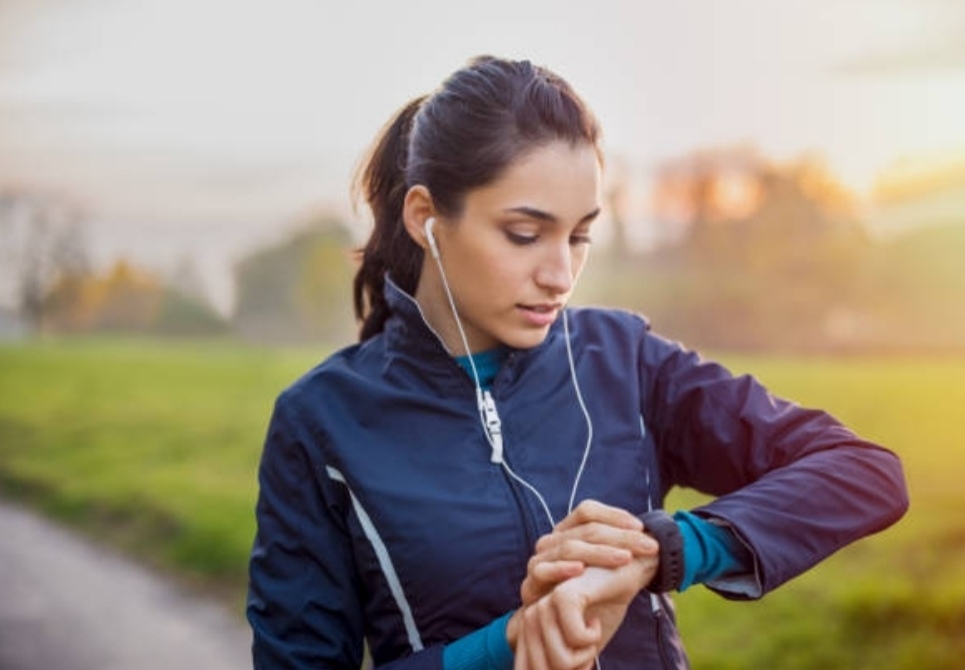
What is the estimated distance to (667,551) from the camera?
5.80 feet

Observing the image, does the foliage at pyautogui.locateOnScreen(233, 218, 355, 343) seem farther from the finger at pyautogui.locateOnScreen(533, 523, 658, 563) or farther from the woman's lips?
the finger at pyautogui.locateOnScreen(533, 523, 658, 563)

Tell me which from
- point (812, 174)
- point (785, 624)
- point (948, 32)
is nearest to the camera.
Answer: point (785, 624)

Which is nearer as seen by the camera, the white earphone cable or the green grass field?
the white earphone cable

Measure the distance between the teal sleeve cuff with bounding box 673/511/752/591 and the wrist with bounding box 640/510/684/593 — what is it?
0.05 feet

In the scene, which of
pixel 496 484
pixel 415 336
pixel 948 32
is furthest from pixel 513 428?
pixel 948 32

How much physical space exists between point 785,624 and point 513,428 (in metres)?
2.21

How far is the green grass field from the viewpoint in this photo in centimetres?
381

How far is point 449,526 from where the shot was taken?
1908mm

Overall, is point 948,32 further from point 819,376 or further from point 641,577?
point 641,577

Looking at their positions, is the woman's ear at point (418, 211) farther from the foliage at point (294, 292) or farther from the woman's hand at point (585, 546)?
the foliage at point (294, 292)

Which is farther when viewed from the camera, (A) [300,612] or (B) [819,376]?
(B) [819,376]

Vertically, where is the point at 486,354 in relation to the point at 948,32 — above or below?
below

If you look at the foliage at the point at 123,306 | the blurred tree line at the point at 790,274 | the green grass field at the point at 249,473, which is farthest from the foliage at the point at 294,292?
the blurred tree line at the point at 790,274

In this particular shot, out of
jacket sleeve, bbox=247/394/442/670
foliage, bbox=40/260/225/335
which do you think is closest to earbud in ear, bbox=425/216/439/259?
jacket sleeve, bbox=247/394/442/670
